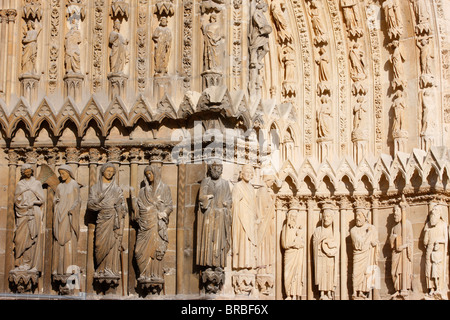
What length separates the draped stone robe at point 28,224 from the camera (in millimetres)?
17797

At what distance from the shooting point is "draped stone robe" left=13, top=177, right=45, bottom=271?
1780 centimetres

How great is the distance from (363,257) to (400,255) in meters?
0.58

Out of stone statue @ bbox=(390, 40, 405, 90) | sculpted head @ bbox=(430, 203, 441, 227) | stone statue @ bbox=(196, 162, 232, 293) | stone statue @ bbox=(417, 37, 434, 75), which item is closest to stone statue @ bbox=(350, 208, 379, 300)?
sculpted head @ bbox=(430, 203, 441, 227)

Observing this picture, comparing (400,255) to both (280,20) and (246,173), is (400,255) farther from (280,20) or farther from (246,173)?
(280,20)

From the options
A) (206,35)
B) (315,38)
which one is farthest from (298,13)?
(206,35)

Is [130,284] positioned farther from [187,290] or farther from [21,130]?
[21,130]

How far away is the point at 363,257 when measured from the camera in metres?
20.2

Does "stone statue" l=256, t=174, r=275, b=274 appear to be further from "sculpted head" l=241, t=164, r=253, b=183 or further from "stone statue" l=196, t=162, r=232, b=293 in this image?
"stone statue" l=196, t=162, r=232, b=293

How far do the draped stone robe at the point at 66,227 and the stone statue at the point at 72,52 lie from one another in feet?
5.49

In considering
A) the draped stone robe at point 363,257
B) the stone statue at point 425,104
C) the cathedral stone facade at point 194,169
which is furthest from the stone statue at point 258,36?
the draped stone robe at point 363,257

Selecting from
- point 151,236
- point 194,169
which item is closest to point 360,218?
point 194,169

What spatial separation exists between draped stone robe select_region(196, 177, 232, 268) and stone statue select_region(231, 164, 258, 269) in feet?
0.82

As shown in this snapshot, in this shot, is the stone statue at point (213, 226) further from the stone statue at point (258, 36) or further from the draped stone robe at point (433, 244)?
the draped stone robe at point (433, 244)

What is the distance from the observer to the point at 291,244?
20359 mm
